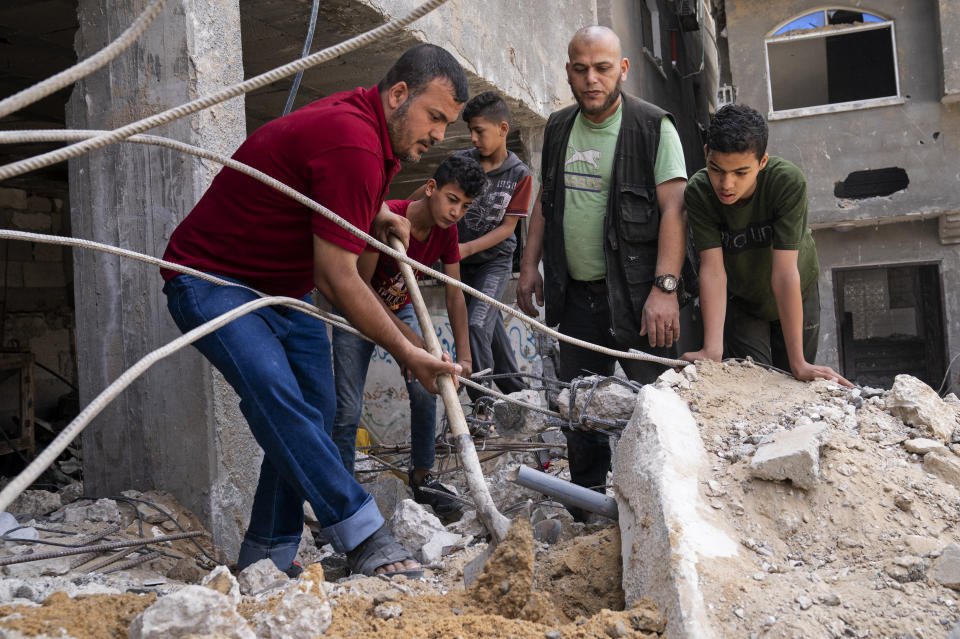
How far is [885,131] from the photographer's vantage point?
423 inches

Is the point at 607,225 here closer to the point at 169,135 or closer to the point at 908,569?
the point at 169,135

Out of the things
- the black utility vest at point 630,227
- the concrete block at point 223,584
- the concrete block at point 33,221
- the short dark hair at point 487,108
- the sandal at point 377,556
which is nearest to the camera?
the concrete block at point 223,584

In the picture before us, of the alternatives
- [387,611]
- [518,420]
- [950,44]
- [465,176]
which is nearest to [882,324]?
[950,44]

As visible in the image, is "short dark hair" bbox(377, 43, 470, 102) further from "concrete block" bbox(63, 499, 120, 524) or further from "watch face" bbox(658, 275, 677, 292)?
"concrete block" bbox(63, 499, 120, 524)

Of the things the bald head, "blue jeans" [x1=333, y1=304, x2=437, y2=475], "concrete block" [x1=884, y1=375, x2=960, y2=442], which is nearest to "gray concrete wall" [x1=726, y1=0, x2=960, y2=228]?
the bald head

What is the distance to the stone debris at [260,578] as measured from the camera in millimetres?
2125

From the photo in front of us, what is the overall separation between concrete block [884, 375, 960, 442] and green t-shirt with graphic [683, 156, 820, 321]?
757mm

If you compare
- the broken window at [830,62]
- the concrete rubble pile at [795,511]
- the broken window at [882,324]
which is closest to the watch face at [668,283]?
the concrete rubble pile at [795,511]

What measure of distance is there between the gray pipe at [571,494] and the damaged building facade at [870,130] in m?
9.50

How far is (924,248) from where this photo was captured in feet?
35.9

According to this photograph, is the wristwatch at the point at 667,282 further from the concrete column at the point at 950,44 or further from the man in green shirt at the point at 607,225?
the concrete column at the point at 950,44

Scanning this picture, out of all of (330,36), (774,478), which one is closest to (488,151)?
(330,36)

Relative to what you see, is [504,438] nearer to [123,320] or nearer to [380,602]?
[123,320]

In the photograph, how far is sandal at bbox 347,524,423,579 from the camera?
222 centimetres
